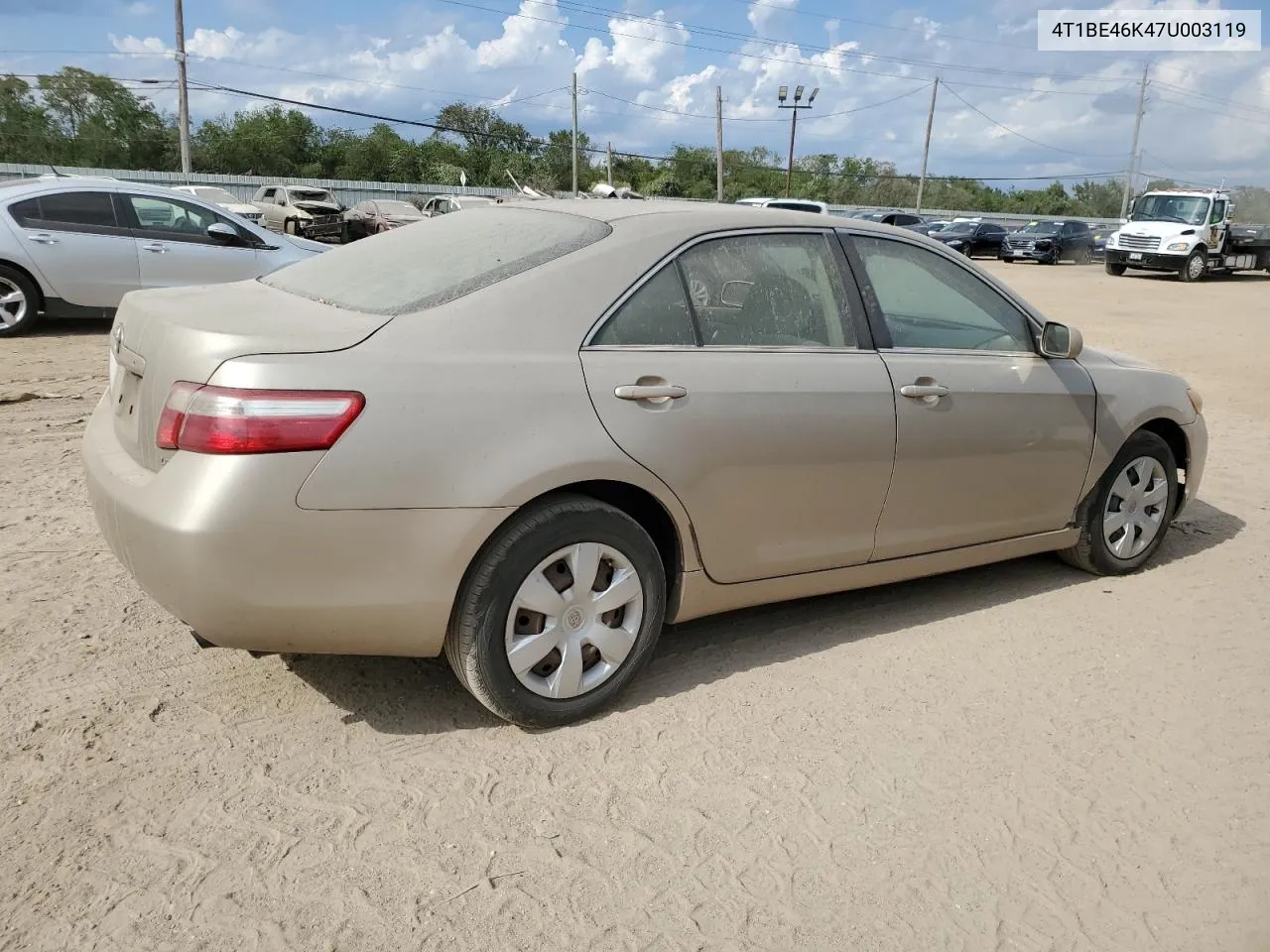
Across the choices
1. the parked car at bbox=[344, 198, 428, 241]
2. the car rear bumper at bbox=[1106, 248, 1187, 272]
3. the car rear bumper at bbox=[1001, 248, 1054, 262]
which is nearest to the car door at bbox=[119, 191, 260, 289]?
the parked car at bbox=[344, 198, 428, 241]

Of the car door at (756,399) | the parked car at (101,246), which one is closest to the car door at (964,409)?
the car door at (756,399)

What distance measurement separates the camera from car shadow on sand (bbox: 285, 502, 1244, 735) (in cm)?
341

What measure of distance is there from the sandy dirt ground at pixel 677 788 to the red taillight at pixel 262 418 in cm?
97

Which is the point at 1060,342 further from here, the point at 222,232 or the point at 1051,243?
the point at 1051,243

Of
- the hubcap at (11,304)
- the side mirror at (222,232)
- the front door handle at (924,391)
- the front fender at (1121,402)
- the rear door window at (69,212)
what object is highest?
the rear door window at (69,212)

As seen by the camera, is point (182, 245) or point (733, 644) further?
point (182, 245)

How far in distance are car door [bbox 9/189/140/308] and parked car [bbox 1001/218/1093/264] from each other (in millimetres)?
28971

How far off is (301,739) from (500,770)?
0.63m

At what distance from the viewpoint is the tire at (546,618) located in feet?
9.94

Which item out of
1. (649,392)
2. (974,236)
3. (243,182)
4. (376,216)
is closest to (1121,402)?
(649,392)

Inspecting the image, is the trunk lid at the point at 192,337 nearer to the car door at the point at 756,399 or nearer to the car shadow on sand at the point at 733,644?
the car door at the point at 756,399

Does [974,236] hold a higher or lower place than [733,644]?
higher

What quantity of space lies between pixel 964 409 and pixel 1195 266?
2671cm

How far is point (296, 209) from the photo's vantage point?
27750mm
